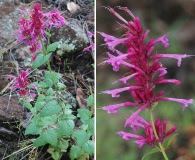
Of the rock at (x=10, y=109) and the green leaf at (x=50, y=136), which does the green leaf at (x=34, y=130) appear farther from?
the rock at (x=10, y=109)

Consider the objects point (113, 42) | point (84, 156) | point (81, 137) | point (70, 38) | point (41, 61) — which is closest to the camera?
point (113, 42)

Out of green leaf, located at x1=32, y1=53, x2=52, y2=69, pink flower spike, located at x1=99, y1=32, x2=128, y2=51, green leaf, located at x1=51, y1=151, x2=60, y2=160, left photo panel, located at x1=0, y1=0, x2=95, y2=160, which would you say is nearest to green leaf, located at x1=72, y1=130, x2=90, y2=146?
left photo panel, located at x1=0, y1=0, x2=95, y2=160

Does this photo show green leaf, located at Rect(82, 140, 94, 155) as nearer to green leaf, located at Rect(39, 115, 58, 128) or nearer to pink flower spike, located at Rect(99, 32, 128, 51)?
green leaf, located at Rect(39, 115, 58, 128)

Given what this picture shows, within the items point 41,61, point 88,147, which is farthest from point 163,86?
point 41,61

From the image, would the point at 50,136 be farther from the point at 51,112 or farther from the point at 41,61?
the point at 41,61

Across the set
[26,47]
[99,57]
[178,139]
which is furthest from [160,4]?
[26,47]

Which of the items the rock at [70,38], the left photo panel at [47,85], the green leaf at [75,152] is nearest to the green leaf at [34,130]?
the left photo panel at [47,85]

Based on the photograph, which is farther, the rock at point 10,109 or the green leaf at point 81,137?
the rock at point 10,109
